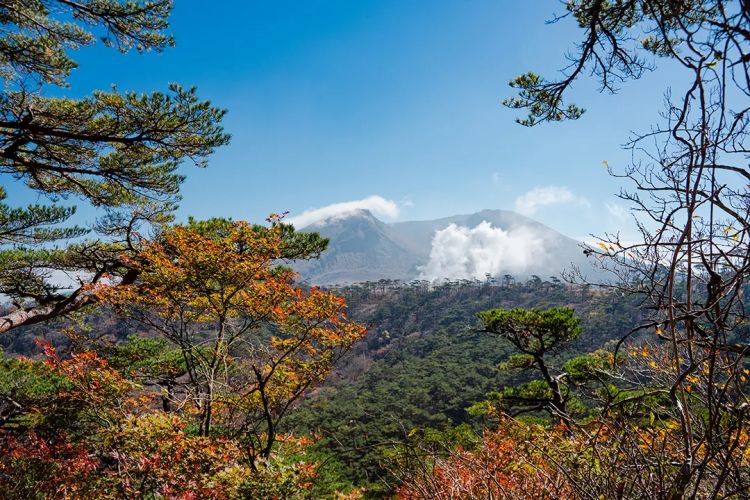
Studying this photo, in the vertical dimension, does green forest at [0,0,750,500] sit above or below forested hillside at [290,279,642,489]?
above

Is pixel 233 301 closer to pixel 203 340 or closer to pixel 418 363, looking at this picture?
pixel 203 340

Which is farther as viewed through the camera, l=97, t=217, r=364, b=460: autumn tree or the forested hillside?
the forested hillside

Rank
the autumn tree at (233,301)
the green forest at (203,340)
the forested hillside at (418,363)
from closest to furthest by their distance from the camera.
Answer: the green forest at (203,340) < the autumn tree at (233,301) < the forested hillside at (418,363)

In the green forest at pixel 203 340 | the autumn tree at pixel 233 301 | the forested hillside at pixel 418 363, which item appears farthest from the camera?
the forested hillside at pixel 418 363

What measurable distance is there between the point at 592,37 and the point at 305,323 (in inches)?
243

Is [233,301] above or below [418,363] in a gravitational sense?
above

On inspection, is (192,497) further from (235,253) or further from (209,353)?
(209,353)

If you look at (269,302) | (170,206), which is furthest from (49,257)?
(269,302)

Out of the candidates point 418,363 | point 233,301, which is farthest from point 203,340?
point 418,363

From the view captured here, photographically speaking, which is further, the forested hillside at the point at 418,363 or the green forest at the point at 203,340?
the forested hillside at the point at 418,363

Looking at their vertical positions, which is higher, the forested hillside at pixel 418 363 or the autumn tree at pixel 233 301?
the autumn tree at pixel 233 301

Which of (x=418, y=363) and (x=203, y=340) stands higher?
(x=203, y=340)

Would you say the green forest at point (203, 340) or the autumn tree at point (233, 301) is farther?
the autumn tree at point (233, 301)

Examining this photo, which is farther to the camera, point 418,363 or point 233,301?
point 418,363
